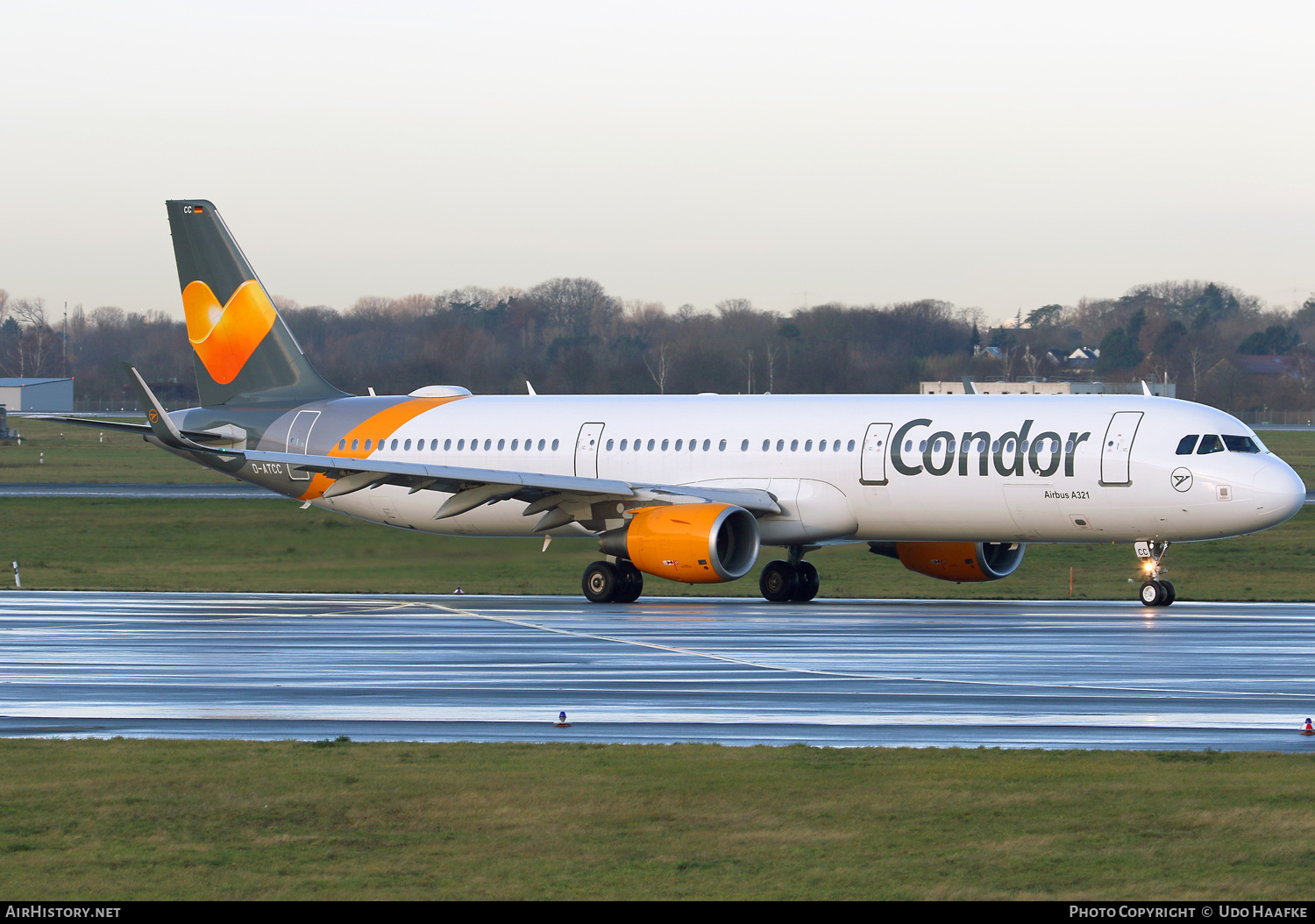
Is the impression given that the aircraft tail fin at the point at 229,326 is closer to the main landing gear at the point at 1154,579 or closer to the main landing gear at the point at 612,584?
the main landing gear at the point at 612,584

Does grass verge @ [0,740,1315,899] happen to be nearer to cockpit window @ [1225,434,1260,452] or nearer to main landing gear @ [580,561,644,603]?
cockpit window @ [1225,434,1260,452]

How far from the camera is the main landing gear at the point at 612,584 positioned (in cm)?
3531

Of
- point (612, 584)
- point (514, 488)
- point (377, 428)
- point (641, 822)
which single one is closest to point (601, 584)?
point (612, 584)

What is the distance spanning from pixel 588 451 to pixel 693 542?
6.38 metres

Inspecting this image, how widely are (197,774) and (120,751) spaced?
1556 millimetres

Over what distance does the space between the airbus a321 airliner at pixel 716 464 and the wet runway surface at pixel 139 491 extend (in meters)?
23.4

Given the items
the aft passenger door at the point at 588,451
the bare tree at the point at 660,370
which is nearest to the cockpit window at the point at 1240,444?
the aft passenger door at the point at 588,451

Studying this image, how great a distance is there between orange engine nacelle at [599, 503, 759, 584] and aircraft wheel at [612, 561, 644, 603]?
1454 millimetres

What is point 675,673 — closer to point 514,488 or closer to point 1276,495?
point 514,488

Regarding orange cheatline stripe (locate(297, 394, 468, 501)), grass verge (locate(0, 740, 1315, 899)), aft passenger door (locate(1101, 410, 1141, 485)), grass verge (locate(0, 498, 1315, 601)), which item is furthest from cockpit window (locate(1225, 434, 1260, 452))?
grass verge (locate(0, 740, 1315, 899))

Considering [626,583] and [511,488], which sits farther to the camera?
[626,583]

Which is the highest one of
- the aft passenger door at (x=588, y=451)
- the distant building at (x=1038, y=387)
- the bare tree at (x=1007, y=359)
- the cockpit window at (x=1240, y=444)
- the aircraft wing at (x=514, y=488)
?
the bare tree at (x=1007, y=359)

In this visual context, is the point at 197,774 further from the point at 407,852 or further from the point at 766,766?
the point at 766,766

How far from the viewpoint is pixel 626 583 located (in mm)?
35375
